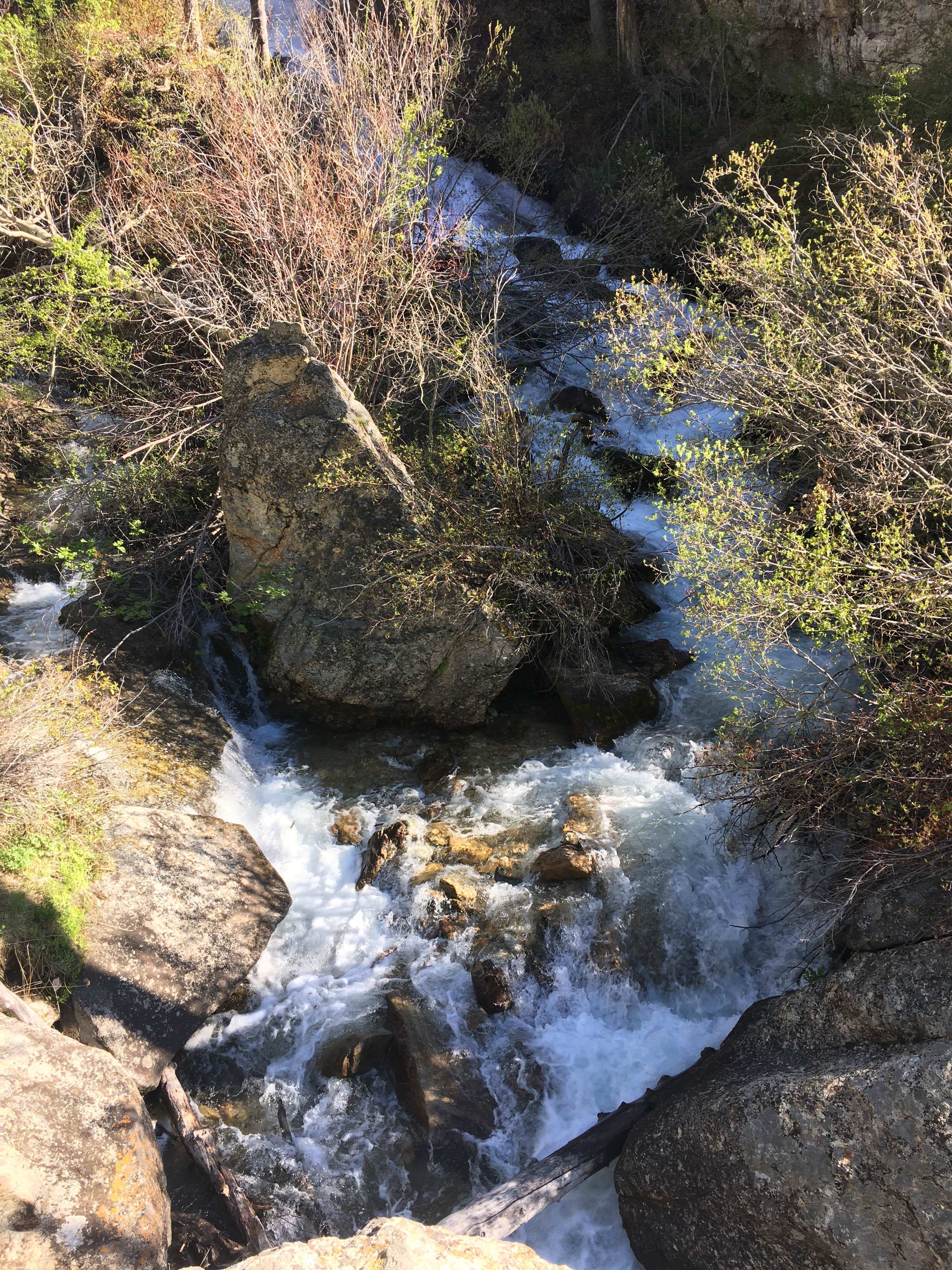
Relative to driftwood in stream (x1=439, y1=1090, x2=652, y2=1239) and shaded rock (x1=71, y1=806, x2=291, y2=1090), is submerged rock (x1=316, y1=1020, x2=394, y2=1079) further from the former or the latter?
driftwood in stream (x1=439, y1=1090, x2=652, y2=1239)

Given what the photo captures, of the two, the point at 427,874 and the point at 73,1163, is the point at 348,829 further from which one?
the point at 73,1163

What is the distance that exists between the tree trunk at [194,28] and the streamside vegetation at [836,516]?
7886mm

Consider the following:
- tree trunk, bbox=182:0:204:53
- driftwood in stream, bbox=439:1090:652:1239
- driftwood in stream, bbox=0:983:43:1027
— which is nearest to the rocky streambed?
driftwood in stream, bbox=439:1090:652:1239

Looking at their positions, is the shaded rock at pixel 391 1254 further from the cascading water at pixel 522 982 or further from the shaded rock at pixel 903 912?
the shaded rock at pixel 903 912

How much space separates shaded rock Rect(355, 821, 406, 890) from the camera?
21.6 ft

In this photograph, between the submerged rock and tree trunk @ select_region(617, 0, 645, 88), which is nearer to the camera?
the submerged rock

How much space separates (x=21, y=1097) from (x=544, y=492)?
21.0 feet

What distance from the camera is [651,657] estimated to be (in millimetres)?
8500

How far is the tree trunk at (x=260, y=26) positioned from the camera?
1127 cm

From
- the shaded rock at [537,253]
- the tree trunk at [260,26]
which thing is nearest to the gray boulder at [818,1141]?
the shaded rock at [537,253]

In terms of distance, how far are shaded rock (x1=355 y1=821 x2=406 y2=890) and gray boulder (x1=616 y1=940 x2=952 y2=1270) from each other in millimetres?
2705

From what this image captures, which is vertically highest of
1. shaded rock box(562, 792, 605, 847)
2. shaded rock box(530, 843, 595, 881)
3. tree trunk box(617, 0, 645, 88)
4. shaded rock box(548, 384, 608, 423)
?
tree trunk box(617, 0, 645, 88)

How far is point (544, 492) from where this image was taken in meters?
8.34

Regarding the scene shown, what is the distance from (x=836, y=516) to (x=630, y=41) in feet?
43.2
